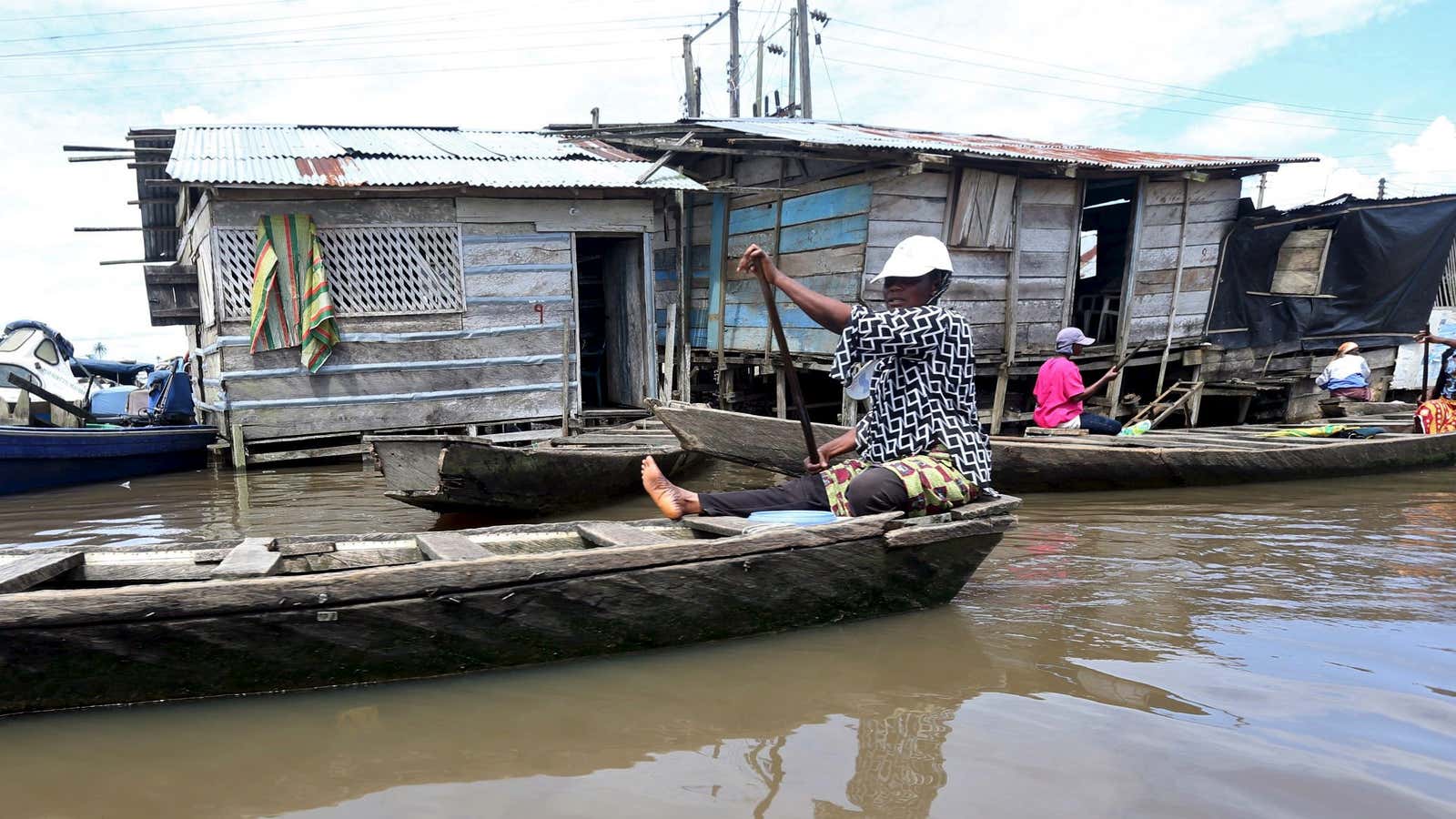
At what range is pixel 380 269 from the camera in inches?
359

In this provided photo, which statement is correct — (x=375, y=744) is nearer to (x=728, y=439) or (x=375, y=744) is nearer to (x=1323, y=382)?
(x=728, y=439)

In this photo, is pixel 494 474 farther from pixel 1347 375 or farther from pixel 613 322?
pixel 1347 375

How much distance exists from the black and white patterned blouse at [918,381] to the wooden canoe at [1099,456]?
2.59 meters

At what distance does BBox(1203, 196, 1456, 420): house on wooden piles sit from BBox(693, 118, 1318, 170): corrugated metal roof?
113cm

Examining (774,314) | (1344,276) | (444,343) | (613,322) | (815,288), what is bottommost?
(444,343)

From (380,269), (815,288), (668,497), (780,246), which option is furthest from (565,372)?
(668,497)

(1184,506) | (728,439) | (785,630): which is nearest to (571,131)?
(728,439)

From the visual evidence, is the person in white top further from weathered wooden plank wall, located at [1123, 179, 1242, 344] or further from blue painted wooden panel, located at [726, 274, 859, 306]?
blue painted wooden panel, located at [726, 274, 859, 306]

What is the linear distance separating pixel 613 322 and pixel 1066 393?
585 centimetres

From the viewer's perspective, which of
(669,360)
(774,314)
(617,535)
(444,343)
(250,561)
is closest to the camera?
(250,561)

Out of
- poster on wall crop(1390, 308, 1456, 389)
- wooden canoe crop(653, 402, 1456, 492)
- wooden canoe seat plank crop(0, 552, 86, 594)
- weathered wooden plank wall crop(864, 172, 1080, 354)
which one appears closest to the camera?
wooden canoe seat plank crop(0, 552, 86, 594)

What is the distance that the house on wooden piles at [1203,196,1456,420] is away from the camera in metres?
11.8

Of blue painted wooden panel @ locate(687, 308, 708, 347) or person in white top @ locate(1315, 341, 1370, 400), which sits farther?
blue painted wooden panel @ locate(687, 308, 708, 347)

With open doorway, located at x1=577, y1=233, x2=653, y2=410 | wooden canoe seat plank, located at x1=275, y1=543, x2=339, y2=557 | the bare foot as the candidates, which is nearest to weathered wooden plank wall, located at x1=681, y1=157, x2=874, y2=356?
open doorway, located at x1=577, y1=233, x2=653, y2=410
